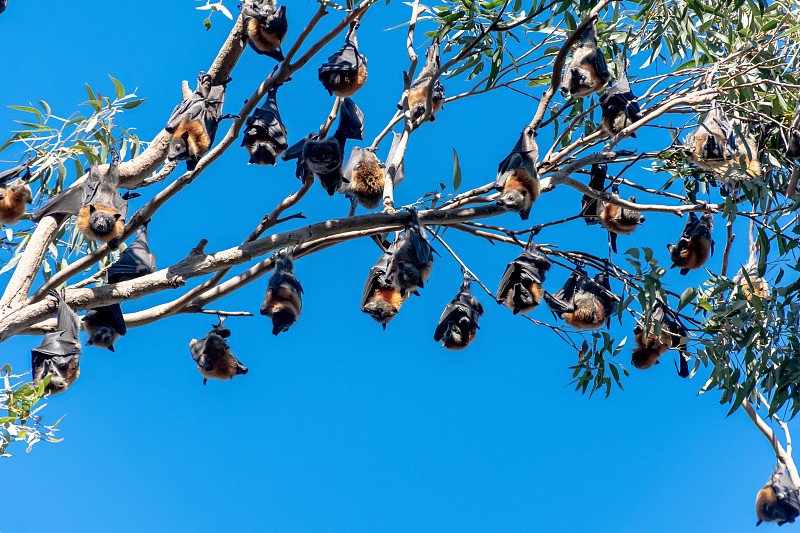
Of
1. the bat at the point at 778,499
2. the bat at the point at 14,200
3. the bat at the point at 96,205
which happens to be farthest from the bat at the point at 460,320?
the bat at the point at 778,499

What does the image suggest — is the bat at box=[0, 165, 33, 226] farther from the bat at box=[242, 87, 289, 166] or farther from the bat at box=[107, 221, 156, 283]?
the bat at box=[242, 87, 289, 166]

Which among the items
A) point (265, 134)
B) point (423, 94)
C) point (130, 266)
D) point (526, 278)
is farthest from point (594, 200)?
point (130, 266)

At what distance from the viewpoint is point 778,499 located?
25.4 feet

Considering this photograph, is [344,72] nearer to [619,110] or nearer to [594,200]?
[619,110]

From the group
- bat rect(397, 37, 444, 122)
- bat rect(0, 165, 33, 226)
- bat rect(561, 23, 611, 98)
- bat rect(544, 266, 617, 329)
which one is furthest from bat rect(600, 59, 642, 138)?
bat rect(0, 165, 33, 226)

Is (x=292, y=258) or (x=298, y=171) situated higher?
(x=298, y=171)

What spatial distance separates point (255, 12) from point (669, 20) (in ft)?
8.98

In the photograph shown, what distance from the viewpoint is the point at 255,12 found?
5070 millimetres

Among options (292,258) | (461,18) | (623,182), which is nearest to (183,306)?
(292,258)

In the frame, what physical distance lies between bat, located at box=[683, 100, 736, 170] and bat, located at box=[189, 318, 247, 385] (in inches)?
135

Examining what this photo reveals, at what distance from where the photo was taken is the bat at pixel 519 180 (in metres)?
4.60

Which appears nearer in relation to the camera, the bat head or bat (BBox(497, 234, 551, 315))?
the bat head

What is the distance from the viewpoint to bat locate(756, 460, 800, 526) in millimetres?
7746

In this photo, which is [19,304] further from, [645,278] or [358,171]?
[645,278]
